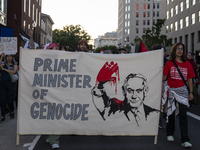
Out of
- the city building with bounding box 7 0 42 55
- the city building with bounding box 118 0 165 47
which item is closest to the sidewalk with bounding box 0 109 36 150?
the city building with bounding box 7 0 42 55

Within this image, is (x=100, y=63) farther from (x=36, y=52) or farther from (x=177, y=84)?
(x=177, y=84)

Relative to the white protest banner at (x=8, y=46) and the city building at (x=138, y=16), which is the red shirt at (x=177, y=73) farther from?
the city building at (x=138, y=16)

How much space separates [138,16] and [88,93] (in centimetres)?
10007

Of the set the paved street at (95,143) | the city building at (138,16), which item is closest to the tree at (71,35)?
the city building at (138,16)

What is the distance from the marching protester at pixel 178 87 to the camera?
5109 millimetres

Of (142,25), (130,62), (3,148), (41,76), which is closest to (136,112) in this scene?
(130,62)

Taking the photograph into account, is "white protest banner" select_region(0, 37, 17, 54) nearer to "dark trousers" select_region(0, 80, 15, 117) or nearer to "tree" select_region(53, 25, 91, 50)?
"dark trousers" select_region(0, 80, 15, 117)

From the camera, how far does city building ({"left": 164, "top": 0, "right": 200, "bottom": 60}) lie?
34438mm

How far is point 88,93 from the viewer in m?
4.71

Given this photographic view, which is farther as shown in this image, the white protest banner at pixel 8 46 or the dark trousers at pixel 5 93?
the white protest banner at pixel 8 46

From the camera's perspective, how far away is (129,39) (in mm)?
102688

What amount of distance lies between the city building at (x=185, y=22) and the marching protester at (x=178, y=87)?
101 feet

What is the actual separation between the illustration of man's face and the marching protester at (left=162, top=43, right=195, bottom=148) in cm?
74

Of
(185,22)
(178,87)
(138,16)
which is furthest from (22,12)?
(138,16)
